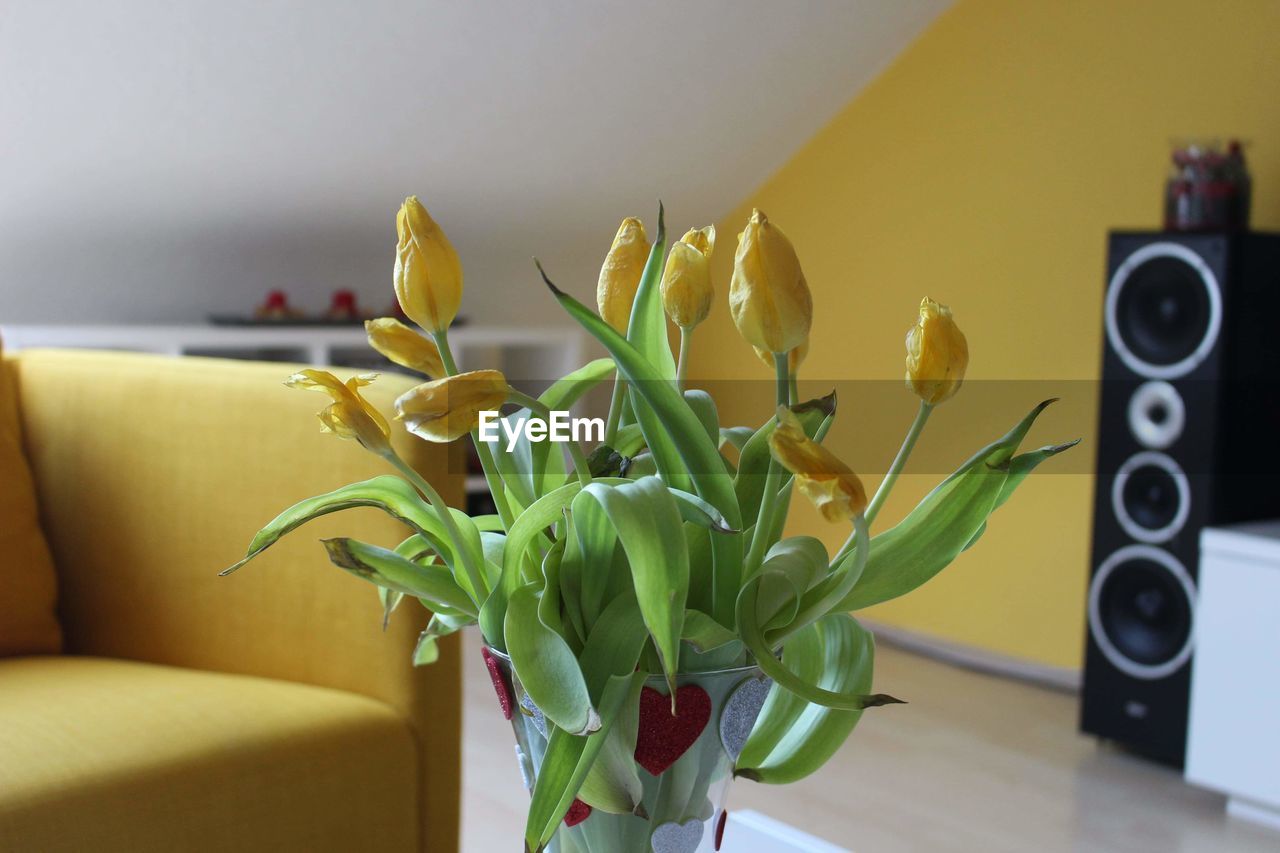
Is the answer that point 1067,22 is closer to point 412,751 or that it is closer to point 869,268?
point 869,268

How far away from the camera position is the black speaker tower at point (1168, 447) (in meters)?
2.78

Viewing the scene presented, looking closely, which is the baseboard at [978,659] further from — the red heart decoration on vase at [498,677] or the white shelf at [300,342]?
the red heart decoration on vase at [498,677]

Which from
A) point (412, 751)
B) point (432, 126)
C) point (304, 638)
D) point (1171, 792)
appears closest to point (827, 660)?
point (412, 751)

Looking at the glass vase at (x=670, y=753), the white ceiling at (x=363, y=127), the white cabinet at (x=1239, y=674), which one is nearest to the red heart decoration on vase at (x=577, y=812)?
the glass vase at (x=670, y=753)

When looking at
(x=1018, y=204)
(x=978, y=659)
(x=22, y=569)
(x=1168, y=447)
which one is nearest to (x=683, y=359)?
(x=22, y=569)

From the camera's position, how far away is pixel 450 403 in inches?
25.1

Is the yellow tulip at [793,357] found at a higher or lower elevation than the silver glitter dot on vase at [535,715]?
higher

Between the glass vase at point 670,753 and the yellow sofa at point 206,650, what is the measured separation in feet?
2.52

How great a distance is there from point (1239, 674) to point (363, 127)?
2343 mm

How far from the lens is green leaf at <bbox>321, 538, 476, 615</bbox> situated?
2.34 ft

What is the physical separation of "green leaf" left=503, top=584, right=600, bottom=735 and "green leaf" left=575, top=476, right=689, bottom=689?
0.05 meters

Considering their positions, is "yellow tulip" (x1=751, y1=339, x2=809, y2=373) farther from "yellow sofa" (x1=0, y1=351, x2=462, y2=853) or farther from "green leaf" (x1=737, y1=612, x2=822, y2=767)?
"yellow sofa" (x1=0, y1=351, x2=462, y2=853)

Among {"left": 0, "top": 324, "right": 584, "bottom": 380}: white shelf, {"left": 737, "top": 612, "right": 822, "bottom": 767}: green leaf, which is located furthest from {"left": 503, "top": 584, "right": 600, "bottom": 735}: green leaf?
{"left": 0, "top": 324, "right": 584, "bottom": 380}: white shelf

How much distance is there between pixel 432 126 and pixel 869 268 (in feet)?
4.42
